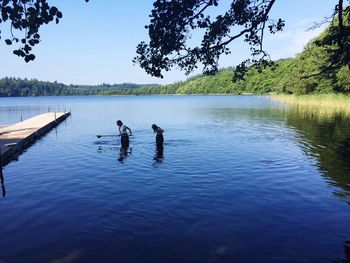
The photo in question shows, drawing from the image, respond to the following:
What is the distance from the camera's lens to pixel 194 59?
10.5m

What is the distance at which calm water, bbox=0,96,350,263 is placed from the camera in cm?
991

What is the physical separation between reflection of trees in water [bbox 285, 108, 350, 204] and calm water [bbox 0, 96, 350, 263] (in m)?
0.14

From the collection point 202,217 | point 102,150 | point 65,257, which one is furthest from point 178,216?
point 102,150

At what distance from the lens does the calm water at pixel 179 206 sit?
32.5ft

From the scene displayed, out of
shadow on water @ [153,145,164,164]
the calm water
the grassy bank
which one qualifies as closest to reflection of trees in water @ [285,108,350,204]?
the calm water

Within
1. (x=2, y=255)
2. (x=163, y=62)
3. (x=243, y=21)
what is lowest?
(x=2, y=255)

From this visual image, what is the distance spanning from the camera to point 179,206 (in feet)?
44.9

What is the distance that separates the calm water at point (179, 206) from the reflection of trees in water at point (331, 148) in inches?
5.4

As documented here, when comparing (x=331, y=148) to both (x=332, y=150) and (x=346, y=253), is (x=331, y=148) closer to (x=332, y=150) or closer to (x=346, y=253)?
(x=332, y=150)

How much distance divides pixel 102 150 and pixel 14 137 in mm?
9919

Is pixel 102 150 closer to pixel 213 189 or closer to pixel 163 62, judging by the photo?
pixel 213 189

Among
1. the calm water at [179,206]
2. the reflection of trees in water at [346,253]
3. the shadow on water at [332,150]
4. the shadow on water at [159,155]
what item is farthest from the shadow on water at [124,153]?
the reflection of trees in water at [346,253]

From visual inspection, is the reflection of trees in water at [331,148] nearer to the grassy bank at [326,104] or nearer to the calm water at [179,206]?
the calm water at [179,206]

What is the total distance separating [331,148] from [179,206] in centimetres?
1794
